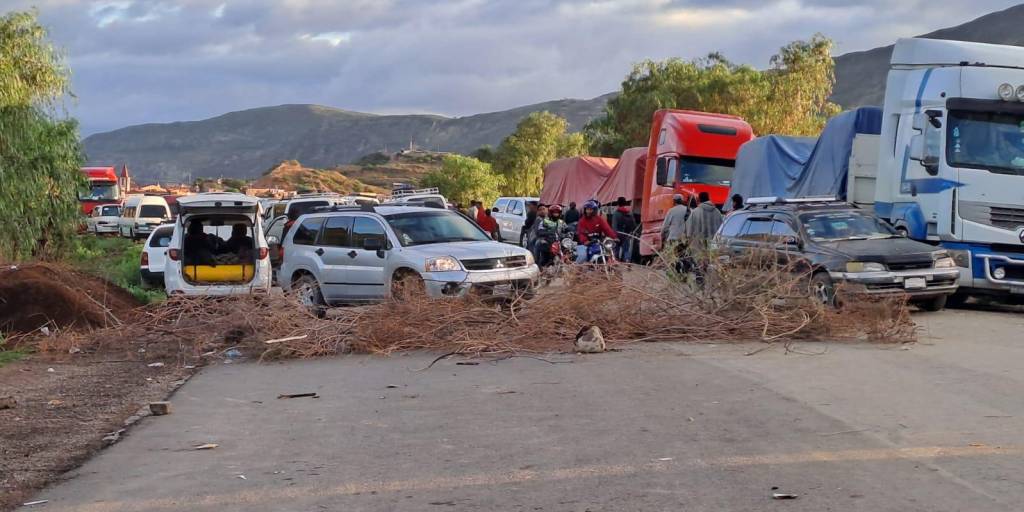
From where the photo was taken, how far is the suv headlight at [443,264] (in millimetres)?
13914

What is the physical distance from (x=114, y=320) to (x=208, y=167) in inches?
6917

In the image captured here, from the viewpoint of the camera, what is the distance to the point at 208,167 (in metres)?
183

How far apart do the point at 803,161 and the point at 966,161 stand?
5.88 meters

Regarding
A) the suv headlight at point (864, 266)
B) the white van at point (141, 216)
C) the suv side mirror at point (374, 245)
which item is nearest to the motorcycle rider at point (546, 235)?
the suv side mirror at point (374, 245)

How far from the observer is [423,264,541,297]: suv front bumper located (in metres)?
13.7

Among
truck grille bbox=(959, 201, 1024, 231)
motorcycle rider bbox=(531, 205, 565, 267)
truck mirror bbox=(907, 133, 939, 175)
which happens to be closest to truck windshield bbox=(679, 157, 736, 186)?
motorcycle rider bbox=(531, 205, 565, 267)

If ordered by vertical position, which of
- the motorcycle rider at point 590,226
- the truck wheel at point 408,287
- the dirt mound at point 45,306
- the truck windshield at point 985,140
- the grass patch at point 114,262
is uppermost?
the truck windshield at point 985,140

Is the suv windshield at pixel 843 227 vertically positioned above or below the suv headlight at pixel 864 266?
above

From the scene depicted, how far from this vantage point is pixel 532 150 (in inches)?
3125

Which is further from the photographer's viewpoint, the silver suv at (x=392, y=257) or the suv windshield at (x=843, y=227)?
the suv windshield at (x=843, y=227)

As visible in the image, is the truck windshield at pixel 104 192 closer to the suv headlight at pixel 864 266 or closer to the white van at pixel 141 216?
the white van at pixel 141 216

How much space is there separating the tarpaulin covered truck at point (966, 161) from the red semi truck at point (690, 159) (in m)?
9.08

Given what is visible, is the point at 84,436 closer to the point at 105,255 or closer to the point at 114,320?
the point at 114,320

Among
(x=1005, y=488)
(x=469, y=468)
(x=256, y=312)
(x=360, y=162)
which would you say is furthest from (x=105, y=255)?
(x=360, y=162)
